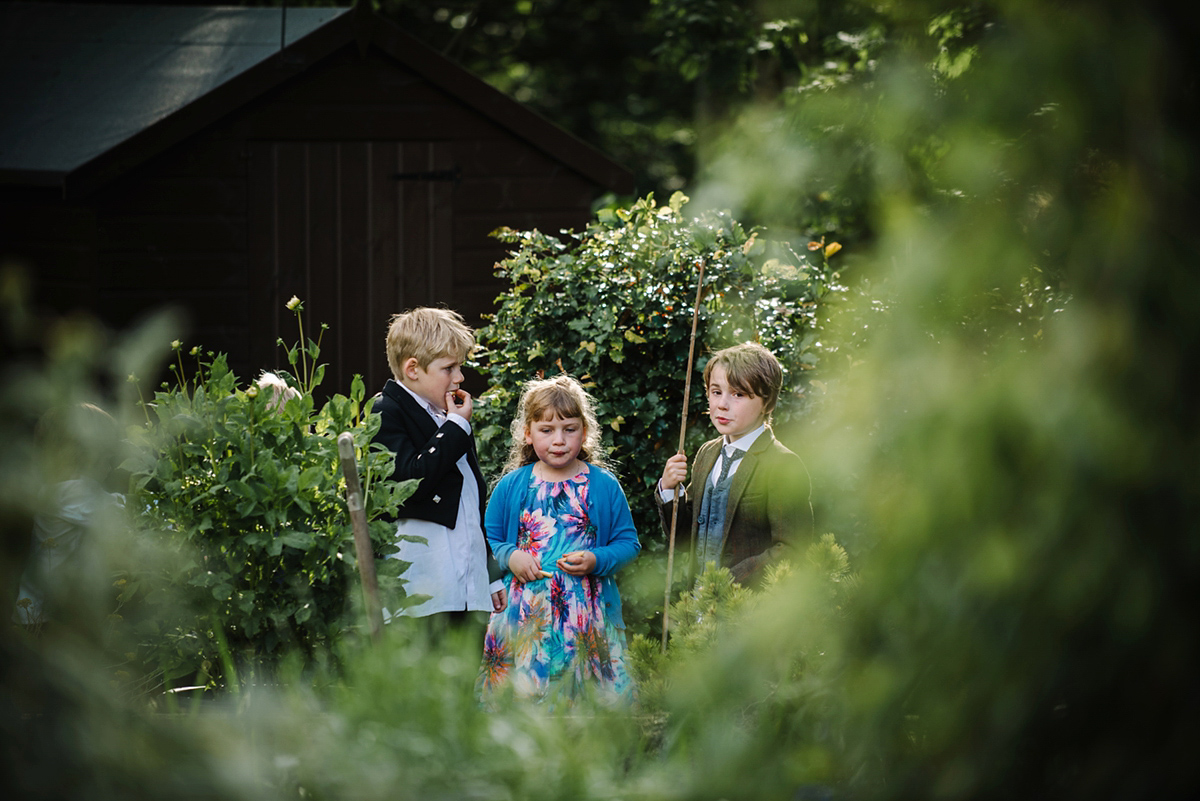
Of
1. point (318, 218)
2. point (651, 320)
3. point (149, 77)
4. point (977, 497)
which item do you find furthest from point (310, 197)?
point (977, 497)

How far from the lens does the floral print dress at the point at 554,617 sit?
338 cm

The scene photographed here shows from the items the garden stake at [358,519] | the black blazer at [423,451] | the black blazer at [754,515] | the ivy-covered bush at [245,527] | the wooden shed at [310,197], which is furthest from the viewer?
the wooden shed at [310,197]

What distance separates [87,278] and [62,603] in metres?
6.71

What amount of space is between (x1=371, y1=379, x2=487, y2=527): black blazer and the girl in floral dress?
18cm

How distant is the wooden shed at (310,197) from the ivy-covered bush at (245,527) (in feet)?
15.7

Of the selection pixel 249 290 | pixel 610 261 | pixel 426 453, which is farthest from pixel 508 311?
pixel 249 290

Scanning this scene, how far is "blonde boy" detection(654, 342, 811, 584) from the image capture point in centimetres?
336

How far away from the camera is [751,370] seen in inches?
136

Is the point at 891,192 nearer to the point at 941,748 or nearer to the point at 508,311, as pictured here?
the point at 941,748

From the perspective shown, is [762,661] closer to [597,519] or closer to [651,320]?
Answer: [597,519]

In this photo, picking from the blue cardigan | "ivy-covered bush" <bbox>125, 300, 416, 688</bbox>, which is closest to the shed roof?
the blue cardigan

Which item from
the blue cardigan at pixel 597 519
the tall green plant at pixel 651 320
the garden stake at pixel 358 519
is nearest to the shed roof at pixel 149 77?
the tall green plant at pixel 651 320

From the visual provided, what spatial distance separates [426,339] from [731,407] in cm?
116

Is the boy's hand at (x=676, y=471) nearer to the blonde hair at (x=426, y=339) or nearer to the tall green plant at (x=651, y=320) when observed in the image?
the tall green plant at (x=651, y=320)
